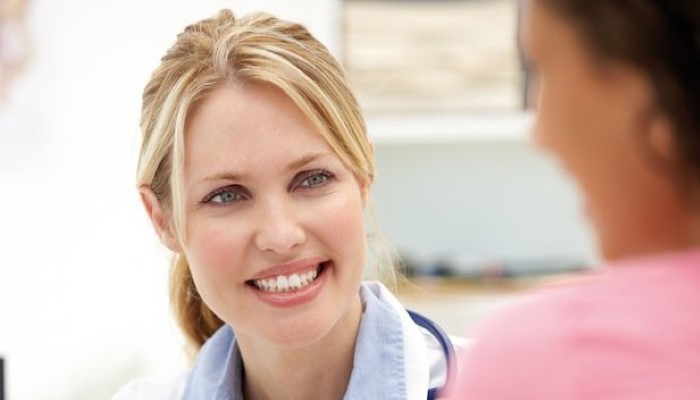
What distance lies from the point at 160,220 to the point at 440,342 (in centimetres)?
37

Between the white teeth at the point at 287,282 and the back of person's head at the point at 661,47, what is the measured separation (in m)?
0.76

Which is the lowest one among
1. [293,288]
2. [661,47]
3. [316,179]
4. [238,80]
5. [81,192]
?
[81,192]

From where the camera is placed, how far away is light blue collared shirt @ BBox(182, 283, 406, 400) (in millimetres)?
1159

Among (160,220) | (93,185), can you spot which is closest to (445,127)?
(93,185)

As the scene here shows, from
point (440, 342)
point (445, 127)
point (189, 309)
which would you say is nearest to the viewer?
point (440, 342)

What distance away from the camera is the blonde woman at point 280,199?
113cm

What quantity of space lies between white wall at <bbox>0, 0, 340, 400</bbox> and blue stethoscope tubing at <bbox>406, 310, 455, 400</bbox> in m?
1.28

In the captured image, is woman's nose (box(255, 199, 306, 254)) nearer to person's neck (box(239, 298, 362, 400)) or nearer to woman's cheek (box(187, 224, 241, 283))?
woman's cheek (box(187, 224, 241, 283))

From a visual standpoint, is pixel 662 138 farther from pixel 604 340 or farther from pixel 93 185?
pixel 93 185

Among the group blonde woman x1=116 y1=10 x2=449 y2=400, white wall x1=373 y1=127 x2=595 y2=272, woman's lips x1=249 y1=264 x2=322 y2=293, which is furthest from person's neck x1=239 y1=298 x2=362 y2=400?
white wall x1=373 y1=127 x2=595 y2=272

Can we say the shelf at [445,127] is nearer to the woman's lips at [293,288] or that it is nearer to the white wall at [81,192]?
the white wall at [81,192]

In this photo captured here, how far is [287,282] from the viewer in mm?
1143

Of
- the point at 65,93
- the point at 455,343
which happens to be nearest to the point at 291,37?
the point at 455,343

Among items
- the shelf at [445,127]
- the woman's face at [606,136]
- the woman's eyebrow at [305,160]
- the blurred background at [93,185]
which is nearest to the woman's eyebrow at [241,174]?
the woman's eyebrow at [305,160]
